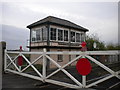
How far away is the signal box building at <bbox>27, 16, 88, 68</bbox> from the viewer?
15.4m

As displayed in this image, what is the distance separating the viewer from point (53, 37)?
628 inches

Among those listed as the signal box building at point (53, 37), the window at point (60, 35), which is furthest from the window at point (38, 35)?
the window at point (60, 35)

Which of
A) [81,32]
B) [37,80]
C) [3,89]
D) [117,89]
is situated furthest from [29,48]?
[117,89]

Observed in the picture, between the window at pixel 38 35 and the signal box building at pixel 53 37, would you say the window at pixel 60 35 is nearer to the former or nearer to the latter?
the signal box building at pixel 53 37

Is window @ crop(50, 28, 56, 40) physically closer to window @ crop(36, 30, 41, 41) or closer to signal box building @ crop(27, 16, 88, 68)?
signal box building @ crop(27, 16, 88, 68)

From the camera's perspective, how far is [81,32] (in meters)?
20.2

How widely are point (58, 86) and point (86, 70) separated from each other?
6.75 ft

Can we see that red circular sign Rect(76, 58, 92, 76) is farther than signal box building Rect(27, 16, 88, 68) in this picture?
No

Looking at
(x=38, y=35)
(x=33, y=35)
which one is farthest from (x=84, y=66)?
(x=33, y=35)

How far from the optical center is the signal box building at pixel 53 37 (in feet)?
50.6

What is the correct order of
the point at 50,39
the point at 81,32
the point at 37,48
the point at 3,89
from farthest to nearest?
1. the point at 81,32
2. the point at 37,48
3. the point at 50,39
4. the point at 3,89

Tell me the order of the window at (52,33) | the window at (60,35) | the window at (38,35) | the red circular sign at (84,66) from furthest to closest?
the window at (60,35)
the window at (38,35)
the window at (52,33)
the red circular sign at (84,66)

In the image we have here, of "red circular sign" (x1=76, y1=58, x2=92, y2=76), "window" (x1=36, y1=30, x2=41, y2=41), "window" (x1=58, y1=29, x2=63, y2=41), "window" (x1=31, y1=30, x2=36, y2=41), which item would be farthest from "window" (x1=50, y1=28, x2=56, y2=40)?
"red circular sign" (x1=76, y1=58, x2=92, y2=76)

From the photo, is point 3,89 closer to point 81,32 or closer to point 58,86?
point 58,86
